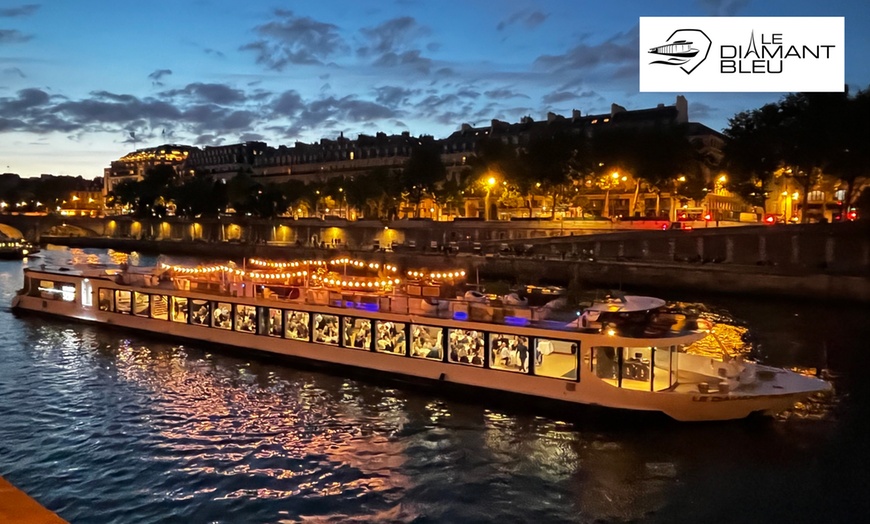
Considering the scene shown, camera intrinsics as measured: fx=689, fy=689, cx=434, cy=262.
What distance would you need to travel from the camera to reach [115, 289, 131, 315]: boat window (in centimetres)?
3091

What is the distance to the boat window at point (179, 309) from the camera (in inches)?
1123

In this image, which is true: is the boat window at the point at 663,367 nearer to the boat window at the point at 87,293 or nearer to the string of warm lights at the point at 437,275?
the string of warm lights at the point at 437,275

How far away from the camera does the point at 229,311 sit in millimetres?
27078

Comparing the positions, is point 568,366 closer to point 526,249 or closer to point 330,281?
point 330,281

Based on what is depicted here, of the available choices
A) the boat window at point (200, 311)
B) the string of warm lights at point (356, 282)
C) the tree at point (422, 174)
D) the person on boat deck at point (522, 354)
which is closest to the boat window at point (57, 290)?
the boat window at point (200, 311)

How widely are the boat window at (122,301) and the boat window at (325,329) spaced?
11540mm

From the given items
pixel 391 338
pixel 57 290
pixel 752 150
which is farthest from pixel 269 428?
pixel 752 150

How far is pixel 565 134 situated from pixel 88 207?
152393 millimetres

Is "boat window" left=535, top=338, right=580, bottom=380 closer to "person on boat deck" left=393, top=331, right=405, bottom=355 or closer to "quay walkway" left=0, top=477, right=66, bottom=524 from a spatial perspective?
"person on boat deck" left=393, top=331, right=405, bottom=355

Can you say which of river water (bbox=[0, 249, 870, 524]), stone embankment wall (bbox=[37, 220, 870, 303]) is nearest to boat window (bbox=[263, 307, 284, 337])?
river water (bbox=[0, 249, 870, 524])

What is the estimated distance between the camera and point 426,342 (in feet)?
71.4

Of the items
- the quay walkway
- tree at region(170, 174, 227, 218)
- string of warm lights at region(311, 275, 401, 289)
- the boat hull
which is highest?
tree at region(170, 174, 227, 218)

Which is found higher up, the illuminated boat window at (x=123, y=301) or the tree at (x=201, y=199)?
the tree at (x=201, y=199)

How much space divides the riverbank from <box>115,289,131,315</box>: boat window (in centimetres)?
1832
